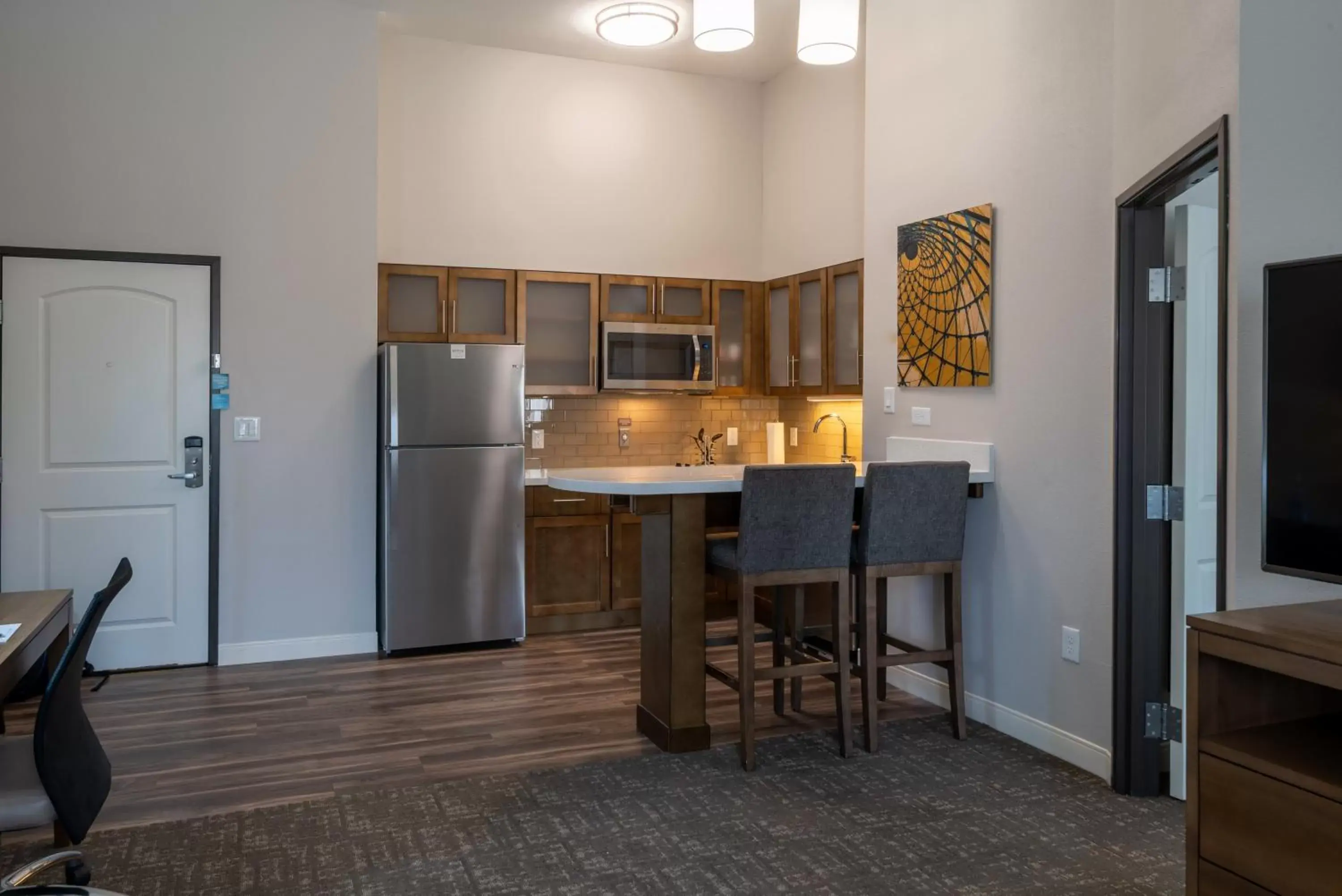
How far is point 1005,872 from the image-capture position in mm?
2719

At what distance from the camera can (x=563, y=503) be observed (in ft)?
18.8

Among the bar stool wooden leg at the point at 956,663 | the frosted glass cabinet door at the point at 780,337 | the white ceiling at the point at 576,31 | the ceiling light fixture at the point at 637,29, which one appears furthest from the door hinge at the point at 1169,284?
the frosted glass cabinet door at the point at 780,337

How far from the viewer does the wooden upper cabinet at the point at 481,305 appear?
18.9 feet

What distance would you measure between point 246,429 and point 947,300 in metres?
3.35

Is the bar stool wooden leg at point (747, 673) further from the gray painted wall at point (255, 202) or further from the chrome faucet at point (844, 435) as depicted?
the gray painted wall at point (255, 202)

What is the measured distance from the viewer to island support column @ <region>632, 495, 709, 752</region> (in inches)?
145

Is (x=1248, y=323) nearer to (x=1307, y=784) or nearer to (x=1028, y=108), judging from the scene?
(x=1307, y=784)

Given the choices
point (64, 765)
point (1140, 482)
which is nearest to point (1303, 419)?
point (1140, 482)

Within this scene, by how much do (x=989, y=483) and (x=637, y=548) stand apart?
2.42 meters

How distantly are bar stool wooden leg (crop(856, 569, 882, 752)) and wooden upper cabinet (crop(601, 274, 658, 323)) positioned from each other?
276 centimetres

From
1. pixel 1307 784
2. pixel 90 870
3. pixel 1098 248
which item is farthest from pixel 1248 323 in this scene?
pixel 90 870

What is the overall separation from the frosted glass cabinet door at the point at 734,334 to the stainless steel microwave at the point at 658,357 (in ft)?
0.49

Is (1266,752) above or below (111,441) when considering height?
below

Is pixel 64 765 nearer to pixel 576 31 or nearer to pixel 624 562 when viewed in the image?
pixel 624 562
